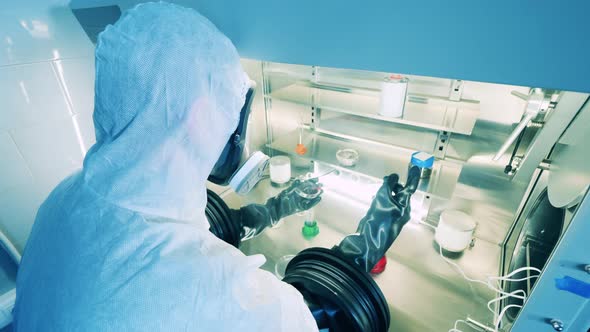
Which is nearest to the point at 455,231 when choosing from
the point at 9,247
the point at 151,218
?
the point at 151,218

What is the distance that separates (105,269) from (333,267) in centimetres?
51

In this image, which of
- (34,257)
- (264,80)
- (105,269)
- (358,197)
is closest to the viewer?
(105,269)

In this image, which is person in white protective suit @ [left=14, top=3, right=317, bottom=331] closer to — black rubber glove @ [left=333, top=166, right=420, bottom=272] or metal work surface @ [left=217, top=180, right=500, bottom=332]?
black rubber glove @ [left=333, top=166, right=420, bottom=272]

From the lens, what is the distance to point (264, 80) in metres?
1.45

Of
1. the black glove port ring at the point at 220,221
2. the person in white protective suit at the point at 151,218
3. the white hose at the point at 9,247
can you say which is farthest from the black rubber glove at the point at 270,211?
the white hose at the point at 9,247

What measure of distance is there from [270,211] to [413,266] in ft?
2.14

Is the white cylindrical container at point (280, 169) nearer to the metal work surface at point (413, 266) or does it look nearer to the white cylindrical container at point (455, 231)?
the metal work surface at point (413, 266)

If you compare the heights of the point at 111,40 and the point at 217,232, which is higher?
the point at 111,40

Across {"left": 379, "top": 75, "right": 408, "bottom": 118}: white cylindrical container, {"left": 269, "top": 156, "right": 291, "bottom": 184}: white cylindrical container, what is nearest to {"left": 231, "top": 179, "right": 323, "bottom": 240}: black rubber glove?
{"left": 269, "top": 156, "right": 291, "bottom": 184}: white cylindrical container

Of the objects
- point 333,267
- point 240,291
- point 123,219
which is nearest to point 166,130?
point 123,219

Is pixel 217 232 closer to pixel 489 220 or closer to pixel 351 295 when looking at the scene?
pixel 351 295

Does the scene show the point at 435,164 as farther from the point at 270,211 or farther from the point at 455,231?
the point at 270,211

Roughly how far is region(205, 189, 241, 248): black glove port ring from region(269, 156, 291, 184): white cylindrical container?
54cm

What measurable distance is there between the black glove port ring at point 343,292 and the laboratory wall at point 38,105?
3.65 feet
